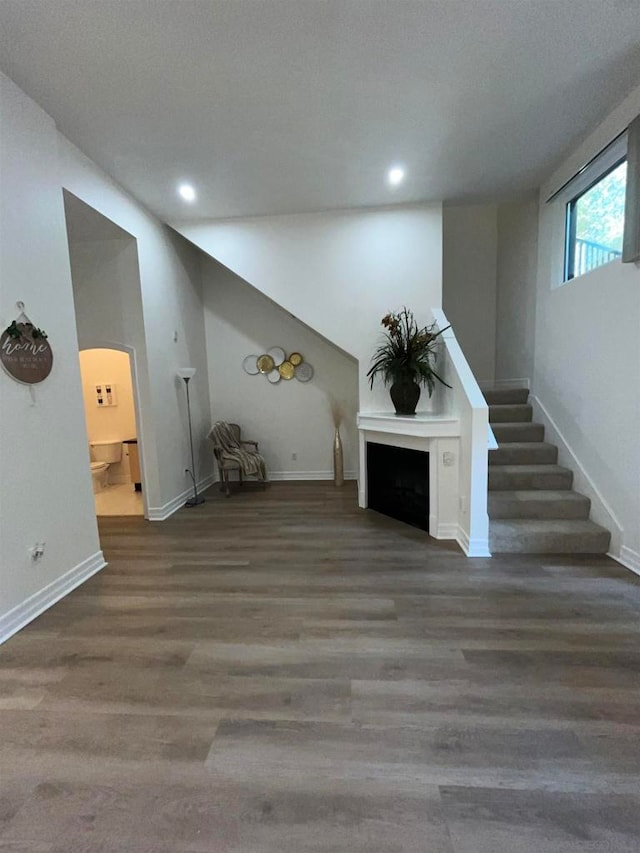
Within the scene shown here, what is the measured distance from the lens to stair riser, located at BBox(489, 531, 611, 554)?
3088 millimetres

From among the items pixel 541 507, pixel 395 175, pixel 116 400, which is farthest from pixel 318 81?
pixel 116 400

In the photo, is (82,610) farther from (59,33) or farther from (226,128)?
(226,128)

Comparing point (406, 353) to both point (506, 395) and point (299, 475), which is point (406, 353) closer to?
point (506, 395)

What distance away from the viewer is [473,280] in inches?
221

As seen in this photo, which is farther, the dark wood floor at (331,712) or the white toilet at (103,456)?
the white toilet at (103,456)

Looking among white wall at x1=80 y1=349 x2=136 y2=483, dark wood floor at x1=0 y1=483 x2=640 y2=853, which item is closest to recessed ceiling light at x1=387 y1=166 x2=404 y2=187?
dark wood floor at x1=0 y1=483 x2=640 y2=853

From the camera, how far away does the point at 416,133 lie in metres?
2.95

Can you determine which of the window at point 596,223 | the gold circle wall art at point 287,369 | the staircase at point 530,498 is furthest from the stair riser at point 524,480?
the gold circle wall art at point 287,369

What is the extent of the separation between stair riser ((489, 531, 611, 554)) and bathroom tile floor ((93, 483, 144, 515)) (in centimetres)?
387

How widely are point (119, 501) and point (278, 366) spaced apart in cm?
288

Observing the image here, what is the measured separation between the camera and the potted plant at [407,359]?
3893 mm

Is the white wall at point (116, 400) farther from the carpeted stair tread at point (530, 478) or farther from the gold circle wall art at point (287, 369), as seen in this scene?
the carpeted stair tread at point (530, 478)

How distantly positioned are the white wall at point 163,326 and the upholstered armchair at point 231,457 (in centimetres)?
35

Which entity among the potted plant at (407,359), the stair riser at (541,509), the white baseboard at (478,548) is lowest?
the white baseboard at (478,548)
